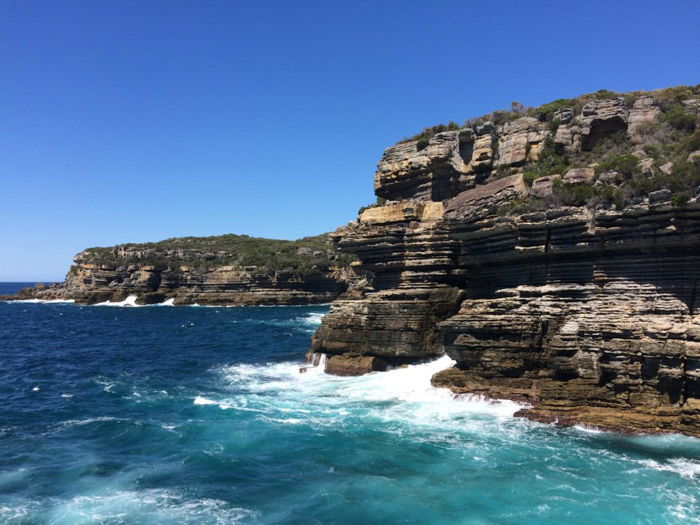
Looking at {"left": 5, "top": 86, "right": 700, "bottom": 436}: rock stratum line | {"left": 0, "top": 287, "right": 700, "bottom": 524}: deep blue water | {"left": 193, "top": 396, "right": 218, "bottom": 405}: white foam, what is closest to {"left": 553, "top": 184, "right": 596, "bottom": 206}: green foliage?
Result: {"left": 5, "top": 86, "right": 700, "bottom": 436}: rock stratum line

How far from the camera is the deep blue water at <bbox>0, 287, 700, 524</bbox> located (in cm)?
1325

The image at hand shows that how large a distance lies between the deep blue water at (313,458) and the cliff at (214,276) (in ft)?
232

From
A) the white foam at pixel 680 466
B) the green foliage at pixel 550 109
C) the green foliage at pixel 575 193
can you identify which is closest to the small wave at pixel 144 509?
the white foam at pixel 680 466

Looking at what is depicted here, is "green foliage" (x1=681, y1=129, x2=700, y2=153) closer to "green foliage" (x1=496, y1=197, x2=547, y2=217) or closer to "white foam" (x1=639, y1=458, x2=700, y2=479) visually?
"green foliage" (x1=496, y1=197, x2=547, y2=217)

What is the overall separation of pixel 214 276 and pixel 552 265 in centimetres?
8886

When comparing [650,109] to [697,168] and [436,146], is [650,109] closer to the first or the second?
[697,168]

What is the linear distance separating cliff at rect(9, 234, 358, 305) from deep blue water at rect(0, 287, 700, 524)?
232 ft

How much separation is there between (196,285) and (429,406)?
294 feet

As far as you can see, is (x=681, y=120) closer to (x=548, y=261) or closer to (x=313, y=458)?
(x=548, y=261)

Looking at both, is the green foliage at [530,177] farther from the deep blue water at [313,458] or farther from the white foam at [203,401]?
the white foam at [203,401]

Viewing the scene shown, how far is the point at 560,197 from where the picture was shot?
2175 cm

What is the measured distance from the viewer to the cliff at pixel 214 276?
329 ft

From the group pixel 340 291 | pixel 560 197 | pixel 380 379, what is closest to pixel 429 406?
pixel 380 379

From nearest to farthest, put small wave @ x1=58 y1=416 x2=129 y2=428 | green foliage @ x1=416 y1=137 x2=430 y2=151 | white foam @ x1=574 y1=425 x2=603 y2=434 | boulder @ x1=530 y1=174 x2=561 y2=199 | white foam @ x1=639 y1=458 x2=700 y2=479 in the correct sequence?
white foam @ x1=639 y1=458 x2=700 y2=479 < white foam @ x1=574 y1=425 x2=603 y2=434 < small wave @ x1=58 y1=416 x2=129 y2=428 < boulder @ x1=530 y1=174 x2=561 y2=199 < green foliage @ x1=416 y1=137 x2=430 y2=151
